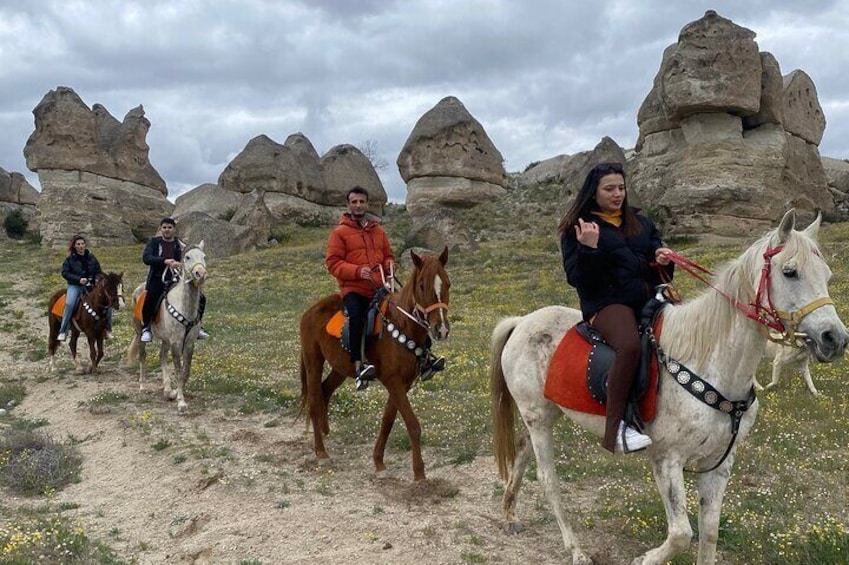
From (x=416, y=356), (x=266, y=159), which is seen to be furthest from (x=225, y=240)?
(x=416, y=356)

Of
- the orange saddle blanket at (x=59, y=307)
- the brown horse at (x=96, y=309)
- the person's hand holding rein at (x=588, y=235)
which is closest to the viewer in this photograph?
the person's hand holding rein at (x=588, y=235)

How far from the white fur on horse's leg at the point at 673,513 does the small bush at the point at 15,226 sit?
59974 mm

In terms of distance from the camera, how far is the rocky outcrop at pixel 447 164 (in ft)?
139

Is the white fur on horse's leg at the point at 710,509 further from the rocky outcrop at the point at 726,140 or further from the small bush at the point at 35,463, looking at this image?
the rocky outcrop at the point at 726,140

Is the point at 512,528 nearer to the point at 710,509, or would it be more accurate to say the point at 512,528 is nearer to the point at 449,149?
the point at 710,509

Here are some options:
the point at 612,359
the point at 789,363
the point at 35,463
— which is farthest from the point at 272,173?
the point at 612,359

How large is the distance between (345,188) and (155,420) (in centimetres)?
3941

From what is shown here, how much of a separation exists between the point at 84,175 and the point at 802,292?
50.2m

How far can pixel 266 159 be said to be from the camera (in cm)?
4656

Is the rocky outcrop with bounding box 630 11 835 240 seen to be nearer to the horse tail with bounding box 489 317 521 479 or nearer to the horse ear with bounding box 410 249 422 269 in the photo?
the horse ear with bounding box 410 249 422 269

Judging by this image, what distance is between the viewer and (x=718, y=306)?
171 inches

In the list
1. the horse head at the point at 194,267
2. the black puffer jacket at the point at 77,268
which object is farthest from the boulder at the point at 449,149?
the horse head at the point at 194,267

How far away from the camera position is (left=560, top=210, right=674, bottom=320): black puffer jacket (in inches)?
191

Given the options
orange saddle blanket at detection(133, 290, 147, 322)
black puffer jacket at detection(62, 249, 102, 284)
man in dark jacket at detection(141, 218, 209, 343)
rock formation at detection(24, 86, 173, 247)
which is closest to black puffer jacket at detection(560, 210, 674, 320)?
man in dark jacket at detection(141, 218, 209, 343)
